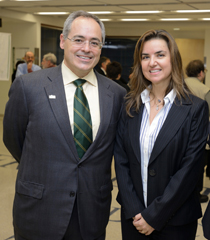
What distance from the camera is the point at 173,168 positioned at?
2.18 meters

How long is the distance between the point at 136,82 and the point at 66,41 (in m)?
0.56

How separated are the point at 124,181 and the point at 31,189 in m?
0.58

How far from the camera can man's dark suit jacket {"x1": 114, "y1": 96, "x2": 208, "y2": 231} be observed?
7.01 feet

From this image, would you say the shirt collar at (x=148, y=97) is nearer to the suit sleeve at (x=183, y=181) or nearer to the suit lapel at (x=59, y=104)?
the suit sleeve at (x=183, y=181)

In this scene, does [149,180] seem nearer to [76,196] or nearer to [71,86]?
[76,196]

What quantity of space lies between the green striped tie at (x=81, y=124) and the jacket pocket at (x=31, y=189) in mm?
303

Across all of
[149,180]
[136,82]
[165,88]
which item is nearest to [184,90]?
[165,88]

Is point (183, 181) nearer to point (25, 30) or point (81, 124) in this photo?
point (81, 124)

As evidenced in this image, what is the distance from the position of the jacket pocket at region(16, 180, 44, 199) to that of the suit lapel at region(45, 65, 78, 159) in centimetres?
30

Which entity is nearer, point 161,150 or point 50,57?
point 161,150

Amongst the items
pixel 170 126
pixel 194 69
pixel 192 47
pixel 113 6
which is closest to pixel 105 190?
pixel 170 126

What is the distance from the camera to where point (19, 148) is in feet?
8.00

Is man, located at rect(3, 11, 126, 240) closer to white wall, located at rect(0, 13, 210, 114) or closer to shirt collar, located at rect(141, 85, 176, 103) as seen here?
shirt collar, located at rect(141, 85, 176, 103)

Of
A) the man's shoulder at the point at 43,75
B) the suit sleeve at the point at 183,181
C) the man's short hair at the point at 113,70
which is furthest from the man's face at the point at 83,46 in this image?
the man's short hair at the point at 113,70
